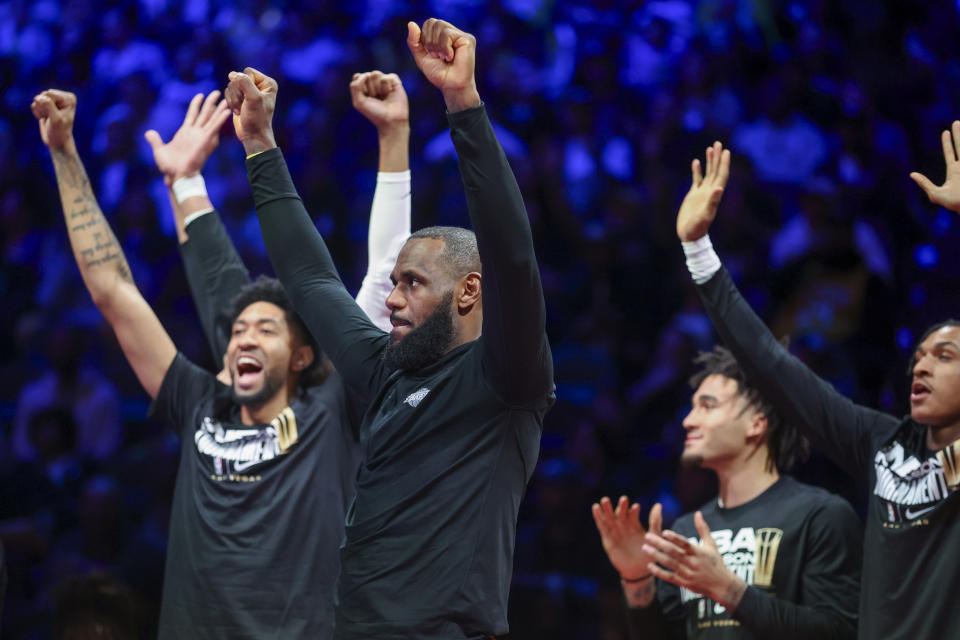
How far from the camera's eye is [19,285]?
5441 millimetres

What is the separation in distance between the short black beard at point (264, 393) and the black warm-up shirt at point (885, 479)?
1.21 m

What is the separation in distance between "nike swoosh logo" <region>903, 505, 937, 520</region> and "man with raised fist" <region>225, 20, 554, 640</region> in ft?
3.88

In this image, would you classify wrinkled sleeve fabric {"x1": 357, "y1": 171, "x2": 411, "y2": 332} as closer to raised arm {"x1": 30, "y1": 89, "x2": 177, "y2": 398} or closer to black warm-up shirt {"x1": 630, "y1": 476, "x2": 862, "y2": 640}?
raised arm {"x1": 30, "y1": 89, "x2": 177, "y2": 398}

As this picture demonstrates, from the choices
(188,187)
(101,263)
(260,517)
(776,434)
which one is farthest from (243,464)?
(776,434)

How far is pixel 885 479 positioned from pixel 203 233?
198 centimetres

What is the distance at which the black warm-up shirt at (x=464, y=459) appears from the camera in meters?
1.68

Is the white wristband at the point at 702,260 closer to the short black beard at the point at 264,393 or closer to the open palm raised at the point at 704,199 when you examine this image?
the open palm raised at the point at 704,199

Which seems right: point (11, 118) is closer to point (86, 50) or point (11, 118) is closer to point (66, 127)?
point (86, 50)

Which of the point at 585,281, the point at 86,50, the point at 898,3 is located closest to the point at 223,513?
the point at 585,281

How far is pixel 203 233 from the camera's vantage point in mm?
3068

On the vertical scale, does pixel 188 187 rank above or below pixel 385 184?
above

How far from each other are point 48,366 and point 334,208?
1579 millimetres

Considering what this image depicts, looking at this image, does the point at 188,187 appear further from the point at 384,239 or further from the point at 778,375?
the point at 778,375

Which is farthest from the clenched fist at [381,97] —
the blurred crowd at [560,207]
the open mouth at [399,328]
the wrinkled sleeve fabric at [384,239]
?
the blurred crowd at [560,207]
